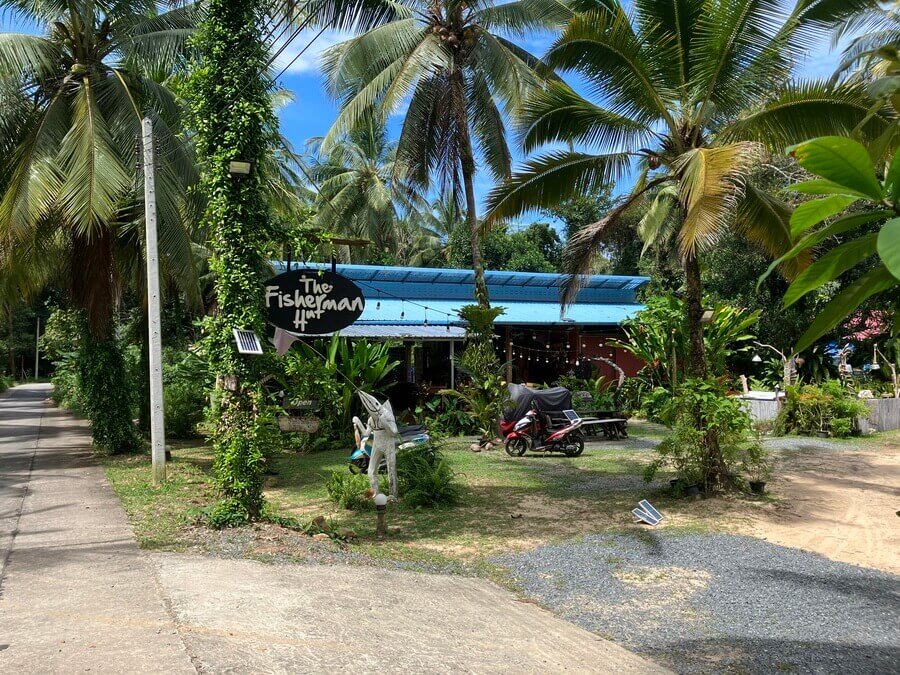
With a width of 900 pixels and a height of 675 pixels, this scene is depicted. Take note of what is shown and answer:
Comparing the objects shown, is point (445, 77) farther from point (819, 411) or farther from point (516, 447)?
point (819, 411)

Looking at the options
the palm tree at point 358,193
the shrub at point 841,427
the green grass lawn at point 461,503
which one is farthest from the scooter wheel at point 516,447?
the palm tree at point 358,193

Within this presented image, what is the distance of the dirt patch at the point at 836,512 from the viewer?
787 centimetres

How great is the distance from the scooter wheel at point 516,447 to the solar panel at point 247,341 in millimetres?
8070

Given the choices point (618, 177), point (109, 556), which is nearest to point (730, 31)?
point (618, 177)

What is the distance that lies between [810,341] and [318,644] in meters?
3.74

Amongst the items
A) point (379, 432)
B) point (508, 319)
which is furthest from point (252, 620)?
point (508, 319)

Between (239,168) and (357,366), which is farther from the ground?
(239,168)

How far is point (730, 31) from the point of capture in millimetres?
9258

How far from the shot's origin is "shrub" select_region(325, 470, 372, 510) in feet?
31.4

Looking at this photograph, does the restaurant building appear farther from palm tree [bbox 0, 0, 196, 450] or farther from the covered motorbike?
palm tree [bbox 0, 0, 196, 450]

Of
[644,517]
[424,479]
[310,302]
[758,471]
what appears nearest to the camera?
[310,302]

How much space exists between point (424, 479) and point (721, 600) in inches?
182

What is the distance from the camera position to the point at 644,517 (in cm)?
878

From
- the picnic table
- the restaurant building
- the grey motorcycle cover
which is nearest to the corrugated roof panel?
the restaurant building
